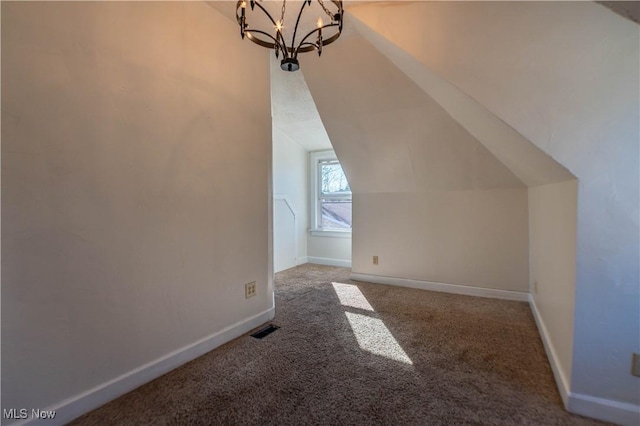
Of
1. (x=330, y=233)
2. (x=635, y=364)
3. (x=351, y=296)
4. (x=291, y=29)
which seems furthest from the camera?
(x=330, y=233)

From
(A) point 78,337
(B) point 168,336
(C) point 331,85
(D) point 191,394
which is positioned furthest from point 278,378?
(C) point 331,85

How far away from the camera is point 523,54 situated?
53.1 inches

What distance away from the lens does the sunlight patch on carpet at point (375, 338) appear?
195cm

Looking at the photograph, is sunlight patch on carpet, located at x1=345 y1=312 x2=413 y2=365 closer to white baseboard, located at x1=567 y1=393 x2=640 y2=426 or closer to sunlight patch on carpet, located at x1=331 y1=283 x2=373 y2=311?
sunlight patch on carpet, located at x1=331 y1=283 x2=373 y2=311

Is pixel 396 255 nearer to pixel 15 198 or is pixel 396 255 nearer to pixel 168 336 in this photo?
pixel 168 336

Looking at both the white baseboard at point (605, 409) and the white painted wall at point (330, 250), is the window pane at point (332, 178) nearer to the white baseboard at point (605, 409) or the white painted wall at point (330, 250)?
the white painted wall at point (330, 250)

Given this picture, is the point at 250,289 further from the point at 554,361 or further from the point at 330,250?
the point at 330,250

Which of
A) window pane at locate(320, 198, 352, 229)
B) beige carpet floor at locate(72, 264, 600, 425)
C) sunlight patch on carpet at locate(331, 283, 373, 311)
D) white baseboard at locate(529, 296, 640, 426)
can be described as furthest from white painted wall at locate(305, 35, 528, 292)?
white baseboard at locate(529, 296, 640, 426)

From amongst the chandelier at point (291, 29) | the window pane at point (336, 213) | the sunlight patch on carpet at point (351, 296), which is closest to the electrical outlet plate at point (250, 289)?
the sunlight patch on carpet at point (351, 296)

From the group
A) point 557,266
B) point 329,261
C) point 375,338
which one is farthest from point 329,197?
point 557,266

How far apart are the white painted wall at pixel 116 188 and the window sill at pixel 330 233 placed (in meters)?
2.66

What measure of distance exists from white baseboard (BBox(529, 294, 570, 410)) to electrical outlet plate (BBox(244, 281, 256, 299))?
202 cm

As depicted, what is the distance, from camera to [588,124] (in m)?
1.28

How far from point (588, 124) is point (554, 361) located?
1.35 metres
